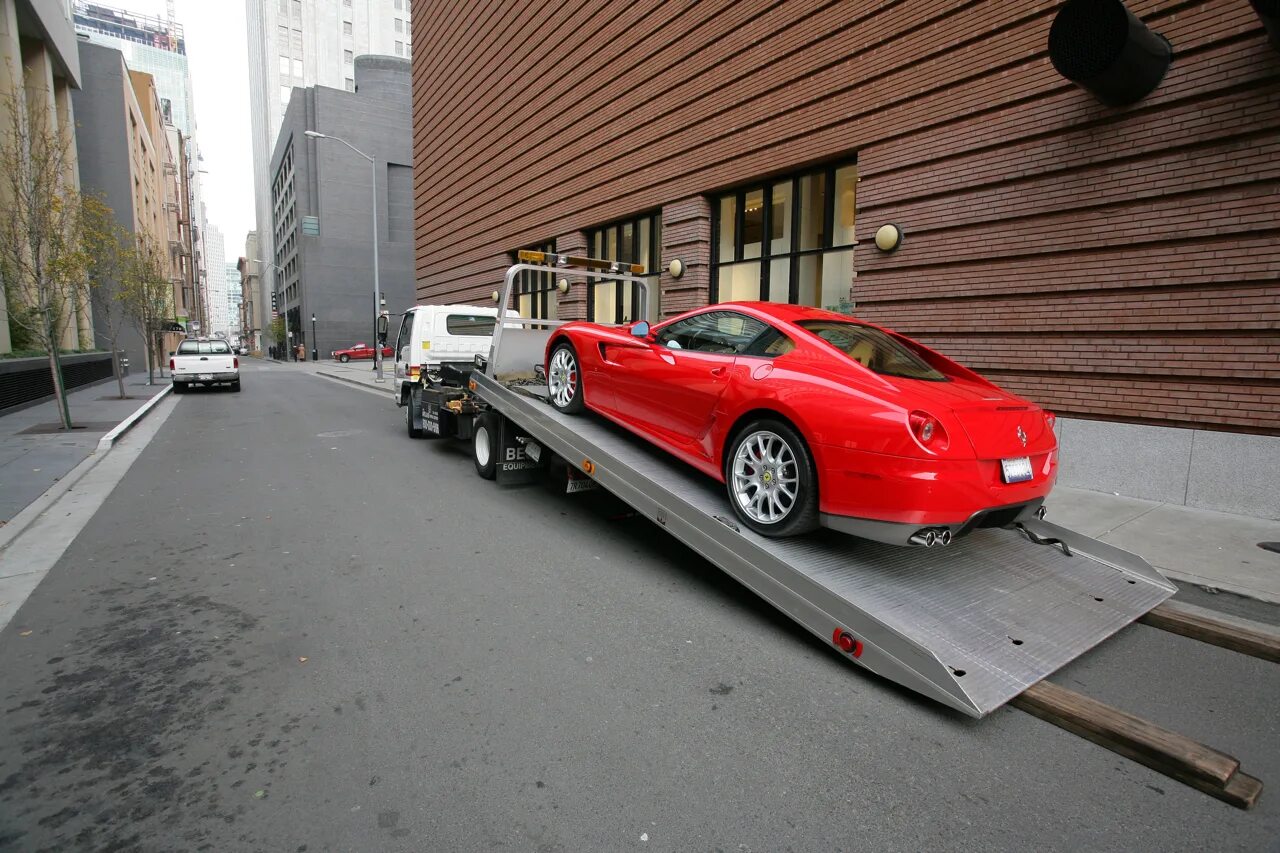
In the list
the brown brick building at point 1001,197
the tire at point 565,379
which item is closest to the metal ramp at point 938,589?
the tire at point 565,379

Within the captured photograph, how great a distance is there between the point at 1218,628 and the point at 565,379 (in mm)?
5212

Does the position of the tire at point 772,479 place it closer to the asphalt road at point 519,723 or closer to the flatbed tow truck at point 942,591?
the flatbed tow truck at point 942,591

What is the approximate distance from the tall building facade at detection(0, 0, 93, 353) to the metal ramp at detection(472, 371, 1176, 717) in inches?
778

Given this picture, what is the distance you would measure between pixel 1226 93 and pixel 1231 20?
26.4 inches

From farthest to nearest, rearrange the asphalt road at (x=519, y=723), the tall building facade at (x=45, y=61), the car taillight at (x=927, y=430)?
the tall building facade at (x=45, y=61) → the car taillight at (x=927, y=430) → the asphalt road at (x=519, y=723)

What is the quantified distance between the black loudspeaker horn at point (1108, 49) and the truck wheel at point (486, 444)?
7077 mm

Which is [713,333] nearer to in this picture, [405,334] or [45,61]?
[405,334]

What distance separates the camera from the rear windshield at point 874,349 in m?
4.19

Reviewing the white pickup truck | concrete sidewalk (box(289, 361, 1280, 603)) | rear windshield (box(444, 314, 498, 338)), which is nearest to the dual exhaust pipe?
concrete sidewalk (box(289, 361, 1280, 603))

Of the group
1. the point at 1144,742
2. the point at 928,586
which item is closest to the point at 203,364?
the point at 928,586

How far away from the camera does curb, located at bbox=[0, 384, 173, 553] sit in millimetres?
5582

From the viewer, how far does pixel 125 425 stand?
40.0 ft

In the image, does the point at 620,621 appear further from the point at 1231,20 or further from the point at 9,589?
the point at 1231,20

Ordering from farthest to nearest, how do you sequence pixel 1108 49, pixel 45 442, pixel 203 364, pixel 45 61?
pixel 45 61
pixel 203 364
pixel 45 442
pixel 1108 49
